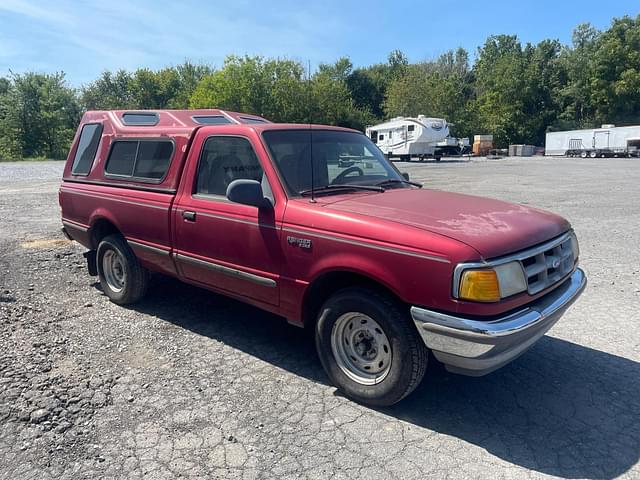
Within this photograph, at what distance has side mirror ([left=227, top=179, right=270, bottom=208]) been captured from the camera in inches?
144

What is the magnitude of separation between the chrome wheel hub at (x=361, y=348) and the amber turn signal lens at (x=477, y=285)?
68 centimetres

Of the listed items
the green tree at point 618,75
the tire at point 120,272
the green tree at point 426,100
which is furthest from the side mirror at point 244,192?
the green tree at point 618,75

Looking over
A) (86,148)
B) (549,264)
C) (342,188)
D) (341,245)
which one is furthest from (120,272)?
(549,264)

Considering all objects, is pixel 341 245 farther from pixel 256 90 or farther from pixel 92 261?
pixel 256 90

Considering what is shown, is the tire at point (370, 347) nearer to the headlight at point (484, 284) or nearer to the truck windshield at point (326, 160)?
the headlight at point (484, 284)

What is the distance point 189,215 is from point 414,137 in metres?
35.7

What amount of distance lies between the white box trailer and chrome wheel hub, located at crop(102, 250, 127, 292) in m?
48.2

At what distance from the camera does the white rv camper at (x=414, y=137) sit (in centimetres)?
3806

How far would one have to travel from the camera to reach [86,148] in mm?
5969

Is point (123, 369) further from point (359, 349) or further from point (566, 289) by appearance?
point (566, 289)

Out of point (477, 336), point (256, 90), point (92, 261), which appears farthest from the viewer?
point (256, 90)

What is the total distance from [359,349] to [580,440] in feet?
4.92

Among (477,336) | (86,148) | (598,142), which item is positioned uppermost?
(598,142)

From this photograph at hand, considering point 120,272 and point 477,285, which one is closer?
point 477,285
